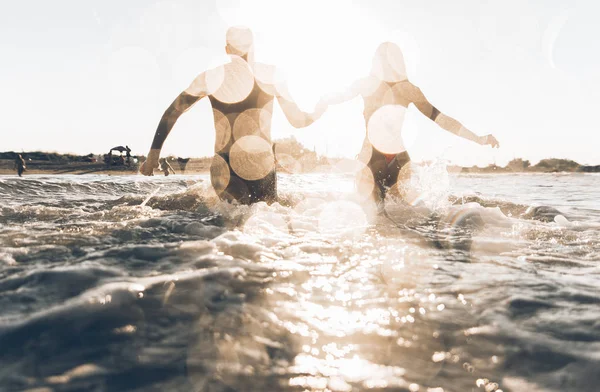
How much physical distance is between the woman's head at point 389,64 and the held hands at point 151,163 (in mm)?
4262

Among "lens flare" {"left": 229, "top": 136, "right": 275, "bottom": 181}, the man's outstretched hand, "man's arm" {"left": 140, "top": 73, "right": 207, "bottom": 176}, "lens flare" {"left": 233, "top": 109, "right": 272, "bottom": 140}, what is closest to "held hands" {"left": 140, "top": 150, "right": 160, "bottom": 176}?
"man's arm" {"left": 140, "top": 73, "right": 207, "bottom": 176}

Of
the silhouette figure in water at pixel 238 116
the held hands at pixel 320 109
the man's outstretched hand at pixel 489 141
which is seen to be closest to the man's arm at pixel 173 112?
the silhouette figure in water at pixel 238 116

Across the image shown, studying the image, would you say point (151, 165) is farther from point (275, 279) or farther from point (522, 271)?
point (522, 271)

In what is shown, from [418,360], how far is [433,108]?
6.06 metres

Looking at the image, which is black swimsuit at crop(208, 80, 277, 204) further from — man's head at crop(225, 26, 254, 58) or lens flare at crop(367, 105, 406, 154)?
lens flare at crop(367, 105, 406, 154)

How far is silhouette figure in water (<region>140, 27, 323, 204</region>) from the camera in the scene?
5.48 meters

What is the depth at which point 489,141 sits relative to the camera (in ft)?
20.3

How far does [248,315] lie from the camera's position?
7.07ft

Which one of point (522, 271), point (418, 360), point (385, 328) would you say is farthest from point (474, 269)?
point (418, 360)

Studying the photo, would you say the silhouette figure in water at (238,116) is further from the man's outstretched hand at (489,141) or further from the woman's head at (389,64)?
the man's outstretched hand at (489,141)

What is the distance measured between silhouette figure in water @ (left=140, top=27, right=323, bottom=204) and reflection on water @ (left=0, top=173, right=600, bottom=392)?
1.44m

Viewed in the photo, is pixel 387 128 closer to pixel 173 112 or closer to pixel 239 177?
pixel 239 177

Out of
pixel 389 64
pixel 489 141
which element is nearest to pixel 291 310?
pixel 489 141

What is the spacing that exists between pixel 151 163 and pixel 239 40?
7.57 feet
